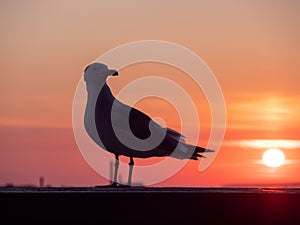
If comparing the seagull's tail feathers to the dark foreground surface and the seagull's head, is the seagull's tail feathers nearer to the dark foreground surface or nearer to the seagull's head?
the seagull's head

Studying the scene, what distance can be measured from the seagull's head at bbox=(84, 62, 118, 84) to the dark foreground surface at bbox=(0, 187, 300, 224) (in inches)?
421

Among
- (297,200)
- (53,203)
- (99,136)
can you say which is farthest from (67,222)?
(99,136)

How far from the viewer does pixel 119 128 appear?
58.3 ft

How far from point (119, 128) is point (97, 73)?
1.18m

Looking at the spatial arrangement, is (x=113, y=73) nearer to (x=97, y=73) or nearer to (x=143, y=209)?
(x=97, y=73)

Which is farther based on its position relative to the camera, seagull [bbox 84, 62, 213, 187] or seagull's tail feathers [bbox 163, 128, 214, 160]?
seagull's tail feathers [bbox 163, 128, 214, 160]

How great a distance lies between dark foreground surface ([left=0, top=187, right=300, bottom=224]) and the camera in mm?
6766

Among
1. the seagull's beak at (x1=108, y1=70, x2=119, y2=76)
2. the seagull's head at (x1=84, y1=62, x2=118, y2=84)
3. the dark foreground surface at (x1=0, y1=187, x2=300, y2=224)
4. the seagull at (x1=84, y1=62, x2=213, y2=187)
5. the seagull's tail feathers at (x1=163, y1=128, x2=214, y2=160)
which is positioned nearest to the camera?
the dark foreground surface at (x1=0, y1=187, x2=300, y2=224)

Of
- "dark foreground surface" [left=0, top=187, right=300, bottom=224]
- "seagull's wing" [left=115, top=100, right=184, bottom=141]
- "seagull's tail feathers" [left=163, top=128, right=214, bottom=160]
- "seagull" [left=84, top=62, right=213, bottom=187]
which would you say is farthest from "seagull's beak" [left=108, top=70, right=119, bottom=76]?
"dark foreground surface" [left=0, top=187, right=300, bottom=224]

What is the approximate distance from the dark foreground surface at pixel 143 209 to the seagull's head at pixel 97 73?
10.7 meters

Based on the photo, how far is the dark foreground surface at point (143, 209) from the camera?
6.77 m

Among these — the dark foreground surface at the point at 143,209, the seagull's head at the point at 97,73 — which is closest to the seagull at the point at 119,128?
the seagull's head at the point at 97,73

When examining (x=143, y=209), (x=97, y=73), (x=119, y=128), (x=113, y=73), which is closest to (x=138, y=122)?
(x=119, y=128)

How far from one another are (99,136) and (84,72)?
1.53m
